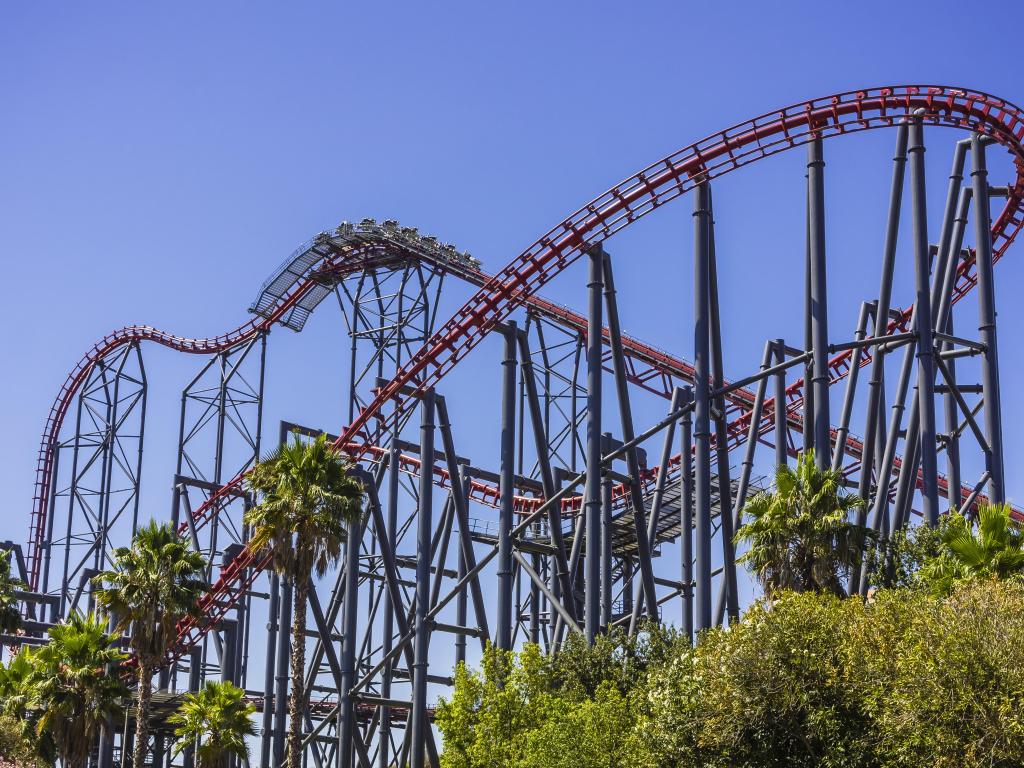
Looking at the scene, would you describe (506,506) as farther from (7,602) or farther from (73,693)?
(7,602)

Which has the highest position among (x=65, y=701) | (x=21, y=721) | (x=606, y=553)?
(x=606, y=553)

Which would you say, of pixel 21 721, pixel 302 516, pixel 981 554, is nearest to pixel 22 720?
pixel 21 721

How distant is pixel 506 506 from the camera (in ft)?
79.4

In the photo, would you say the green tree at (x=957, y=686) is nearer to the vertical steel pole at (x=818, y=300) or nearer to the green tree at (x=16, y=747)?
the vertical steel pole at (x=818, y=300)

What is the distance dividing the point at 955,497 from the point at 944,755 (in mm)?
9680

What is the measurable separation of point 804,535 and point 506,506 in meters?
7.26

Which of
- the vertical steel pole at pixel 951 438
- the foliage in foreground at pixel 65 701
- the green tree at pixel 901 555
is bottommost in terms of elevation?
the foliage in foreground at pixel 65 701

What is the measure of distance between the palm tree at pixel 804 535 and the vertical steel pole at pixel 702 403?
5.23 ft

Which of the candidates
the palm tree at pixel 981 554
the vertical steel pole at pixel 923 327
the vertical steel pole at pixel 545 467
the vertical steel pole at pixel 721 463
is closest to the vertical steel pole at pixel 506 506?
the vertical steel pole at pixel 545 467

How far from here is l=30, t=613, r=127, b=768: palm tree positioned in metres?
21.9

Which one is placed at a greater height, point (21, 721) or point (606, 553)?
point (606, 553)

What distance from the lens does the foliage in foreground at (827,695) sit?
12883 mm

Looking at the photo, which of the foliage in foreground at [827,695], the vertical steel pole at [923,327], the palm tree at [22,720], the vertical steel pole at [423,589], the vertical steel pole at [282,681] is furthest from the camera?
the vertical steel pole at [282,681]

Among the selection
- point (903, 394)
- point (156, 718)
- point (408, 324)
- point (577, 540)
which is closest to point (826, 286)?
point (903, 394)
